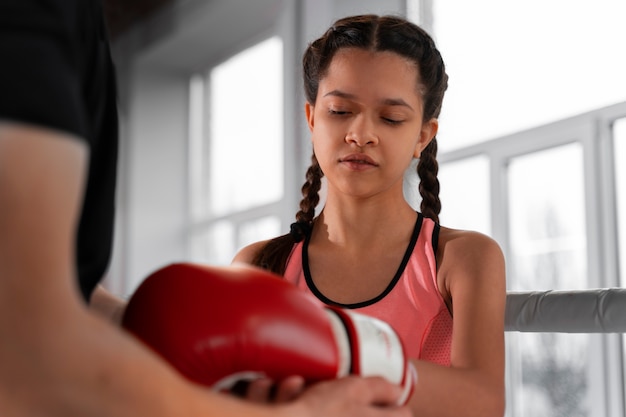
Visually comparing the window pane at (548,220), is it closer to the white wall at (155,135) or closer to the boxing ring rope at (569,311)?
the boxing ring rope at (569,311)

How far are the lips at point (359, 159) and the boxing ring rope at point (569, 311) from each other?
0.31 m

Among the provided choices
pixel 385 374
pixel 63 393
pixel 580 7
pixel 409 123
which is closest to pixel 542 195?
pixel 580 7

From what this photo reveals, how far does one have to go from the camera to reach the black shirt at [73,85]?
1.64 ft

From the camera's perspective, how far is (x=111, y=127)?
68cm

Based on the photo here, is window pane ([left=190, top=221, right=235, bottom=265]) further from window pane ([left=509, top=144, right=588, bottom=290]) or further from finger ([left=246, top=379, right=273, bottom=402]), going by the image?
finger ([left=246, top=379, right=273, bottom=402])

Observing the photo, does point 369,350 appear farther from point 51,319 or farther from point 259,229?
point 259,229

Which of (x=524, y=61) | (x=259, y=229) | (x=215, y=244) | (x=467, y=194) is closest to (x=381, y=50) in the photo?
(x=524, y=61)

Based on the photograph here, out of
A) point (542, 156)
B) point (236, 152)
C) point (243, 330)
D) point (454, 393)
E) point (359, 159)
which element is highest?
point (236, 152)

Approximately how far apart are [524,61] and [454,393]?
2.92 m

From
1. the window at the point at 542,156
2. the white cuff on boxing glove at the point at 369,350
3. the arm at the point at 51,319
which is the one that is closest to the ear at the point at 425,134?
the white cuff on boxing glove at the point at 369,350

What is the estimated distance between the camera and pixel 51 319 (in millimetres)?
477

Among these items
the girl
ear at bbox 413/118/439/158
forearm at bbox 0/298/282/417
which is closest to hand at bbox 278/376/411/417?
forearm at bbox 0/298/282/417

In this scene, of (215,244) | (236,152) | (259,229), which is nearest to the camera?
(259,229)

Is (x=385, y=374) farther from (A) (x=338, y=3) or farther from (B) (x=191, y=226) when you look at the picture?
(B) (x=191, y=226)
